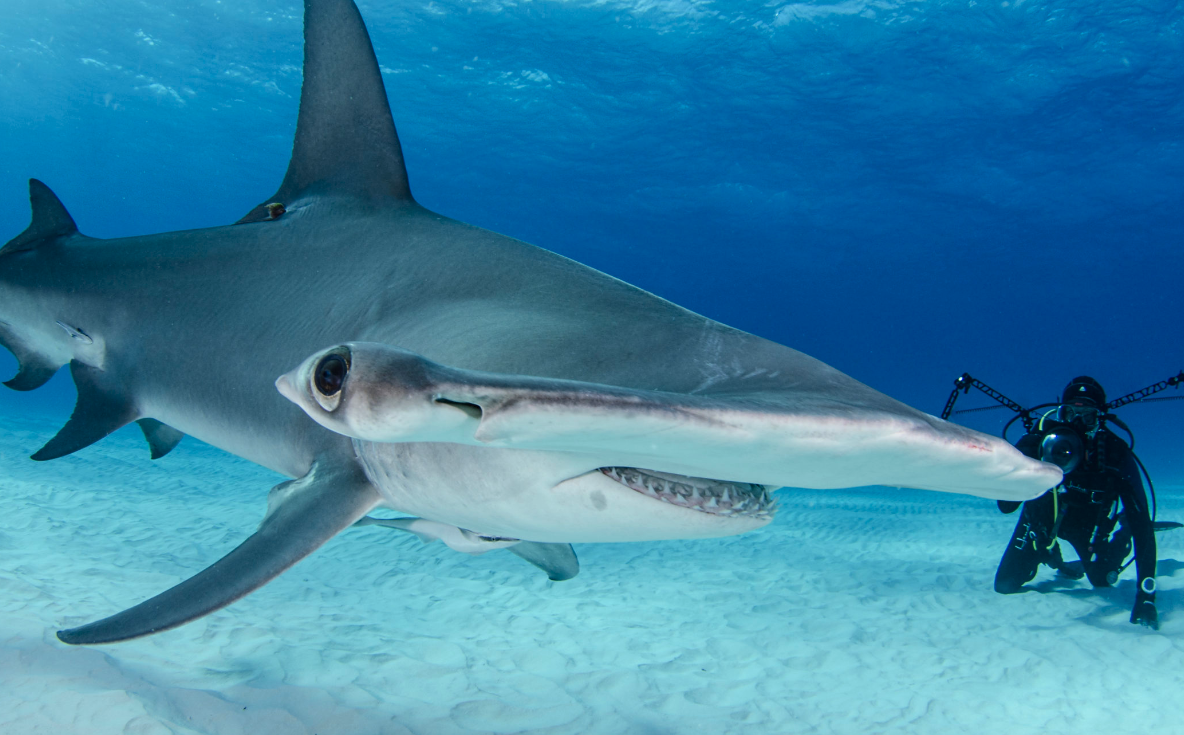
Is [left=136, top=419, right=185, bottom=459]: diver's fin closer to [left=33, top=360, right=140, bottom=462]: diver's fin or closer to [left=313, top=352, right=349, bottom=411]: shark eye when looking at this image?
[left=33, top=360, right=140, bottom=462]: diver's fin

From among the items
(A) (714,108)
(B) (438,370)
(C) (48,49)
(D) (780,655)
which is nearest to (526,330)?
(B) (438,370)

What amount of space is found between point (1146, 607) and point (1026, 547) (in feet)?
3.79

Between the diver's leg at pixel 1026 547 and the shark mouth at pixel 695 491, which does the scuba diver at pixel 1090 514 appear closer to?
the diver's leg at pixel 1026 547

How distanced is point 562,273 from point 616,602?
15.7ft

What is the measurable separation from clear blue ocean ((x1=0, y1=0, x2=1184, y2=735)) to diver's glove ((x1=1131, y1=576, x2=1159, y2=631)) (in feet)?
0.59

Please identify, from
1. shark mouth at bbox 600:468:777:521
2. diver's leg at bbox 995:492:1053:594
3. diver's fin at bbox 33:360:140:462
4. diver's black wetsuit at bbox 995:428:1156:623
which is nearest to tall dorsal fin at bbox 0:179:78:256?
diver's fin at bbox 33:360:140:462

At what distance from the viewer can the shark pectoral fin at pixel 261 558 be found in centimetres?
185

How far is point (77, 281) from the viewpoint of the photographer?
11.2ft

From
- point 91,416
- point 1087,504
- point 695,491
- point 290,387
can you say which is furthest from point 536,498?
point 1087,504

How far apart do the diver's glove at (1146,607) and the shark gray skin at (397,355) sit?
17.6ft

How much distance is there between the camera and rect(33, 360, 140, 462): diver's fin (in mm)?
3379

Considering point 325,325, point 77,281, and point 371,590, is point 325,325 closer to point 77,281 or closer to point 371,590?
point 77,281

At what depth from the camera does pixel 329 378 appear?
42.7 inches

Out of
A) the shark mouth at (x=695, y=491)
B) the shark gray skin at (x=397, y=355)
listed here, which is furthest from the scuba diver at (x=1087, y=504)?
the shark gray skin at (x=397, y=355)
